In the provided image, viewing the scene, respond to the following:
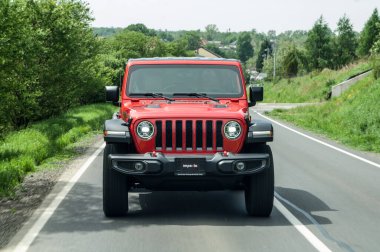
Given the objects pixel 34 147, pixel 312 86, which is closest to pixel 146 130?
pixel 34 147

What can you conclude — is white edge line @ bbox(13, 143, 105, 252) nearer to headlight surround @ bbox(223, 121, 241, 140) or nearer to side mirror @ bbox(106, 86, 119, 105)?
side mirror @ bbox(106, 86, 119, 105)

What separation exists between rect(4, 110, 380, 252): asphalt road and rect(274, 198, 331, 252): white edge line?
36mm

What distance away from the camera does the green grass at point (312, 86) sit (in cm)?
5302

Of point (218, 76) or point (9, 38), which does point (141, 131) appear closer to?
point (218, 76)

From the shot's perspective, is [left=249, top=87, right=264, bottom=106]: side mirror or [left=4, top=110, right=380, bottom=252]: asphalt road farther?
[left=249, top=87, right=264, bottom=106]: side mirror

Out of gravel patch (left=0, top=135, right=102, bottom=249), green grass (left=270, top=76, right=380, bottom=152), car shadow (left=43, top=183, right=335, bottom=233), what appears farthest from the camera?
green grass (left=270, top=76, right=380, bottom=152)

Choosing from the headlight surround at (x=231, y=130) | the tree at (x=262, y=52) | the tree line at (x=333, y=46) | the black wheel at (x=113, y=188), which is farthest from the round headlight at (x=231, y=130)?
the tree at (x=262, y=52)

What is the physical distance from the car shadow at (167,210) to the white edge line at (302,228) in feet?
0.31

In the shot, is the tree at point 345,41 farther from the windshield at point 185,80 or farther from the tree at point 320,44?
the windshield at point 185,80

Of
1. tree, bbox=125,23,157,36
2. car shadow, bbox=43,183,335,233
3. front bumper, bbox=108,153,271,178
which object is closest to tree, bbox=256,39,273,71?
tree, bbox=125,23,157,36

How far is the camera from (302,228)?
798 cm

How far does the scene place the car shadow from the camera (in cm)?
823

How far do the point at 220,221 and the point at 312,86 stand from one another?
5474 centimetres

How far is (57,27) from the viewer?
24.9m
